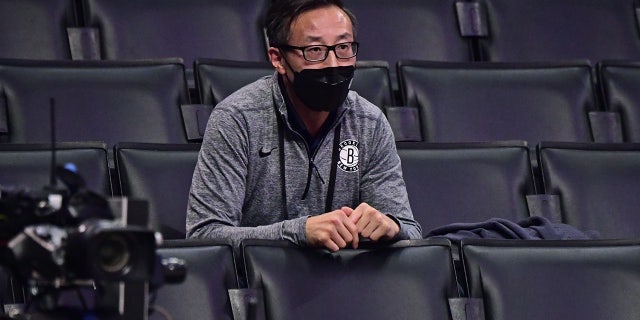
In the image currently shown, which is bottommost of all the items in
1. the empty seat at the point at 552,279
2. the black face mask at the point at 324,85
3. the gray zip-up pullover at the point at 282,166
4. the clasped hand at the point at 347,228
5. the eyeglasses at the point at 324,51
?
the empty seat at the point at 552,279

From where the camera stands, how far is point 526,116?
137 cm

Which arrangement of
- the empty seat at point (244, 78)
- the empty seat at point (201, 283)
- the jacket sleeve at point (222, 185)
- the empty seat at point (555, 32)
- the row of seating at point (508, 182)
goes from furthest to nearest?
the empty seat at point (555, 32), the empty seat at point (244, 78), the row of seating at point (508, 182), the jacket sleeve at point (222, 185), the empty seat at point (201, 283)

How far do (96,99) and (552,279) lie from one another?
0.52m

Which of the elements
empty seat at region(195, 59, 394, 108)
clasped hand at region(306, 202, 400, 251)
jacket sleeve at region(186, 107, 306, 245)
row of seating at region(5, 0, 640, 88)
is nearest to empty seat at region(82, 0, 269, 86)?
row of seating at region(5, 0, 640, 88)

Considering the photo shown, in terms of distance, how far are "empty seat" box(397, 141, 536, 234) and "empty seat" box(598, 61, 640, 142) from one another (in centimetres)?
24

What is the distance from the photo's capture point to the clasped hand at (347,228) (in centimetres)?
93

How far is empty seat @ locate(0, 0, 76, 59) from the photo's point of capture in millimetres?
1374

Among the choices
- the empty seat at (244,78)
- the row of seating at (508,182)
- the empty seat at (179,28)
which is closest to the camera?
the row of seating at (508,182)

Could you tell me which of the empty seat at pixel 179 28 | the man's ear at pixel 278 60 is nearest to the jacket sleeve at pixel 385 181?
the man's ear at pixel 278 60

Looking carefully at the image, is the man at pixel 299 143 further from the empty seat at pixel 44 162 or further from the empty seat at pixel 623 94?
the empty seat at pixel 623 94

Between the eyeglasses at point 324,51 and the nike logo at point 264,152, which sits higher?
the eyeglasses at point 324,51

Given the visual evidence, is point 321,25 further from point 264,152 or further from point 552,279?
point 552,279

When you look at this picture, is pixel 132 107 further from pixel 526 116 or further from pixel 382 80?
pixel 526 116

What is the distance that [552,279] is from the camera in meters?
0.96
